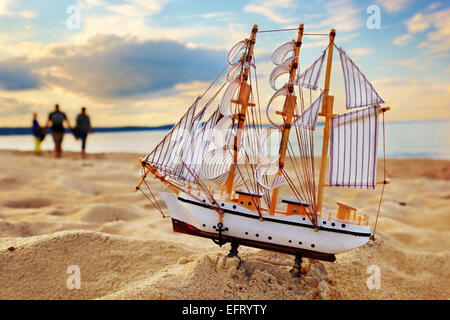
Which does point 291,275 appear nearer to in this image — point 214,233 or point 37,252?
point 214,233

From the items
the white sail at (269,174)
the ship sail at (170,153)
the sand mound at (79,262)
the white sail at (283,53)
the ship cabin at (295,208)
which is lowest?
the sand mound at (79,262)

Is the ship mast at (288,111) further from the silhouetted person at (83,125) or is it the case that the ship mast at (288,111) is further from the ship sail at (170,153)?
the silhouetted person at (83,125)

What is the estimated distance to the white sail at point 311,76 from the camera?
159 inches

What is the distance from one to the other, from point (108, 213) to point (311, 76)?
16.7ft

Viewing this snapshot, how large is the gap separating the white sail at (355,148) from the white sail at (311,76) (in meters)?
0.49

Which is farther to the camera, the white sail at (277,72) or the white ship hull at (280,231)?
the white sail at (277,72)

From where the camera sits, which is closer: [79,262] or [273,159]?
[273,159]

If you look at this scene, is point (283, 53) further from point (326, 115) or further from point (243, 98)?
point (326, 115)

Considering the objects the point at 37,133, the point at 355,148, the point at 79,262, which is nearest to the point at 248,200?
the point at 355,148

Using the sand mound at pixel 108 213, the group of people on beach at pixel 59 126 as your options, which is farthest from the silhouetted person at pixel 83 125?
the sand mound at pixel 108 213

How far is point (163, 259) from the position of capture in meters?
4.86

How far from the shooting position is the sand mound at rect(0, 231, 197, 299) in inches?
168
